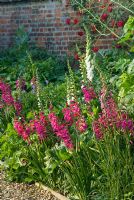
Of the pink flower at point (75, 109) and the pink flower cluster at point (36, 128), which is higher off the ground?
the pink flower at point (75, 109)

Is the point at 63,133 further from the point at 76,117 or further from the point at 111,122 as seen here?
the point at 111,122

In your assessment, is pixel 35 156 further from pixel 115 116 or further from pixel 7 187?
pixel 115 116

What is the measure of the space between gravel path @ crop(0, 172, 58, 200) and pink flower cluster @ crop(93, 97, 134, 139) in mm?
943

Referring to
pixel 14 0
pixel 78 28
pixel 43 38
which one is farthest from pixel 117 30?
pixel 14 0

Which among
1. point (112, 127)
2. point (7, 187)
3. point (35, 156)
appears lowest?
point (7, 187)

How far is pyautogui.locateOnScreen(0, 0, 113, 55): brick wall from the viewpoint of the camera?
32.6 feet

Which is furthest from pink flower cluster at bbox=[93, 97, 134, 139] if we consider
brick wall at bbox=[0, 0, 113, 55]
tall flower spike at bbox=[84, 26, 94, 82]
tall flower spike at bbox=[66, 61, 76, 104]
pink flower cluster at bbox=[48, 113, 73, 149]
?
brick wall at bbox=[0, 0, 113, 55]

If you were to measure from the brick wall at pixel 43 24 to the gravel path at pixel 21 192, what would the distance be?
4762 mm

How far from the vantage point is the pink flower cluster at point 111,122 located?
4023 millimetres

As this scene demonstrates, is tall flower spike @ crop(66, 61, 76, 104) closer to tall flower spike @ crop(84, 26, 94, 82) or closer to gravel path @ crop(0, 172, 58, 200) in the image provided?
tall flower spike @ crop(84, 26, 94, 82)

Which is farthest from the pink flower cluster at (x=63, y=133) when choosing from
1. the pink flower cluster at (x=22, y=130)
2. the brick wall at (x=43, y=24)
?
the brick wall at (x=43, y=24)

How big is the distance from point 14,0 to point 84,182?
7222mm

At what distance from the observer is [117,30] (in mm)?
9000

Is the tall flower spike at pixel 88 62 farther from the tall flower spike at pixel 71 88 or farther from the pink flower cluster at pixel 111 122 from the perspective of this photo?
the pink flower cluster at pixel 111 122
